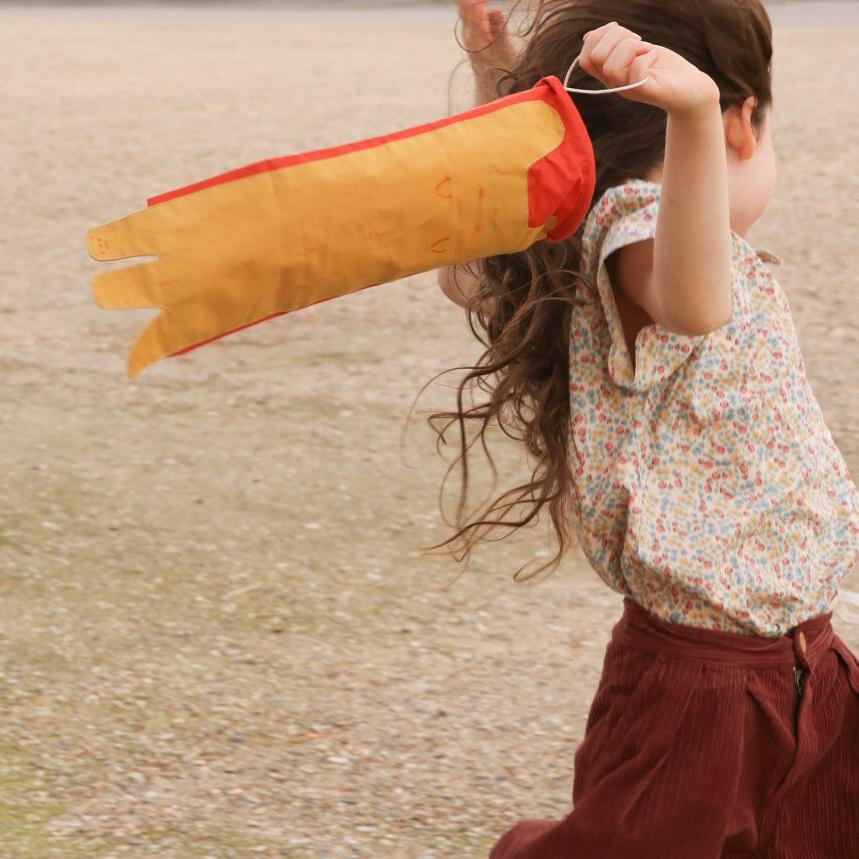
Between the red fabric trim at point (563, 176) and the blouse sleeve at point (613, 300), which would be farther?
the blouse sleeve at point (613, 300)

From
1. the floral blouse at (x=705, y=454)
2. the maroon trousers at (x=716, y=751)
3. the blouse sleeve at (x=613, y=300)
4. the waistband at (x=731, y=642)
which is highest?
the blouse sleeve at (x=613, y=300)

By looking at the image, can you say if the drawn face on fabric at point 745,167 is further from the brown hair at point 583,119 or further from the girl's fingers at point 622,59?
the girl's fingers at point 622,59

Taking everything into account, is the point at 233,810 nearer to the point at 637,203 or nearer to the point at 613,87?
the point at 637,203

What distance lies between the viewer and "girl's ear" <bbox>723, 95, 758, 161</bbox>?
1933 millimetres

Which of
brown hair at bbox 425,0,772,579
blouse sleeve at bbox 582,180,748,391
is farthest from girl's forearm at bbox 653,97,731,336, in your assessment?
brown hair at bbox 425,0,772,579

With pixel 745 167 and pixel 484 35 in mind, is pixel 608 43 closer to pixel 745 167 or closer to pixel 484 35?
pixel 745 167

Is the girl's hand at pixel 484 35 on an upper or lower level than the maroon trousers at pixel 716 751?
upper

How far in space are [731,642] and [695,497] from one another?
190 millimetres

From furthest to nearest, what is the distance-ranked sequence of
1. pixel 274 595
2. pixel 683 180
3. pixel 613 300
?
pixel 274 595
pixel 613 300
pixel 683 180

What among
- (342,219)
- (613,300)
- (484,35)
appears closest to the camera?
(342,219)

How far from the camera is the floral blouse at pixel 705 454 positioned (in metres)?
1.91

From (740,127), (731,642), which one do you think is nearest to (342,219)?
(740,127)

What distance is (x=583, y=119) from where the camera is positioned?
6.40ft

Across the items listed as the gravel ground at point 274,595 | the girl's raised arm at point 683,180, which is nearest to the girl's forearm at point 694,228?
the girl's raised arm at point 683,180
